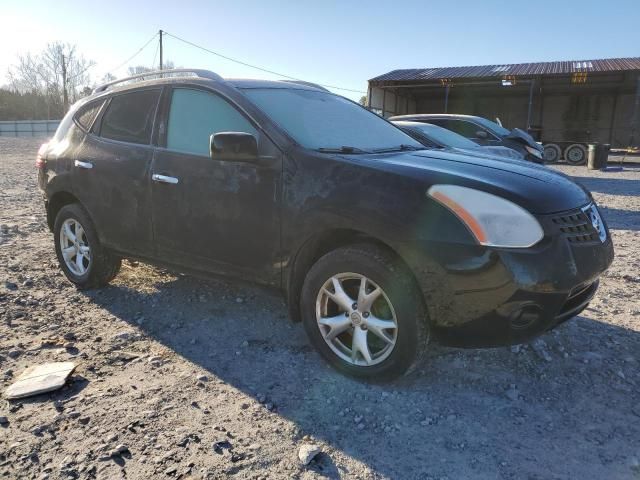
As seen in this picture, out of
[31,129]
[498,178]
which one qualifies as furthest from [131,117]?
[31,129]

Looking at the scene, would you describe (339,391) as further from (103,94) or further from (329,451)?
(103,94)

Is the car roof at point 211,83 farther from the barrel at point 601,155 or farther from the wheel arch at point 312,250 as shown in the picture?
the barrel at point 601,155

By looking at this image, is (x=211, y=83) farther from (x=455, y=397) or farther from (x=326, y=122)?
(x=455, y=397)

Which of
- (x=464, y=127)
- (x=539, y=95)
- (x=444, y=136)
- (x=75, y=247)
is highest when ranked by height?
(x=539, y=95)

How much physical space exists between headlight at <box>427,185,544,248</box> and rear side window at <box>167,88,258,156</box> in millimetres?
1447

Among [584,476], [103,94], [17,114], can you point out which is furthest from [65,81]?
[584,476]

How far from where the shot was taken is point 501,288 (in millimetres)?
2482

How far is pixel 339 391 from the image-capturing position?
9.37 ft

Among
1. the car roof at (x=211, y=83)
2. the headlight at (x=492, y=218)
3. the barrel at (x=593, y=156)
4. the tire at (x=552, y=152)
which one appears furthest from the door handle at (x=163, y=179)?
the tire at (x=552, y=152)

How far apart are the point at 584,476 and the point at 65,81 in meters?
71.4

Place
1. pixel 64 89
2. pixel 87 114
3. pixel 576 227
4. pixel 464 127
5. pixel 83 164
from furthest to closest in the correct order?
1. pixel 64 89
2. pixel 464 127
3. pixel 87 114
4. pixel 83 164
5. pixel 576 227

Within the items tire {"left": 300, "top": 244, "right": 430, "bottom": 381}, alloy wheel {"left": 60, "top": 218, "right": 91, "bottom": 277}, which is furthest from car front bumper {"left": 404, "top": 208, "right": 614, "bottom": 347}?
alloy wheel {"left": 60, "top": 218, "right": 91, "bottom": 277}

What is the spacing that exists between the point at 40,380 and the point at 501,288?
2588mm

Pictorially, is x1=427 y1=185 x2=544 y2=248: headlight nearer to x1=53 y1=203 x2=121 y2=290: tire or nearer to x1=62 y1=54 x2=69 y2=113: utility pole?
x1=53 y1=203 x2=121 y2=290: tire
